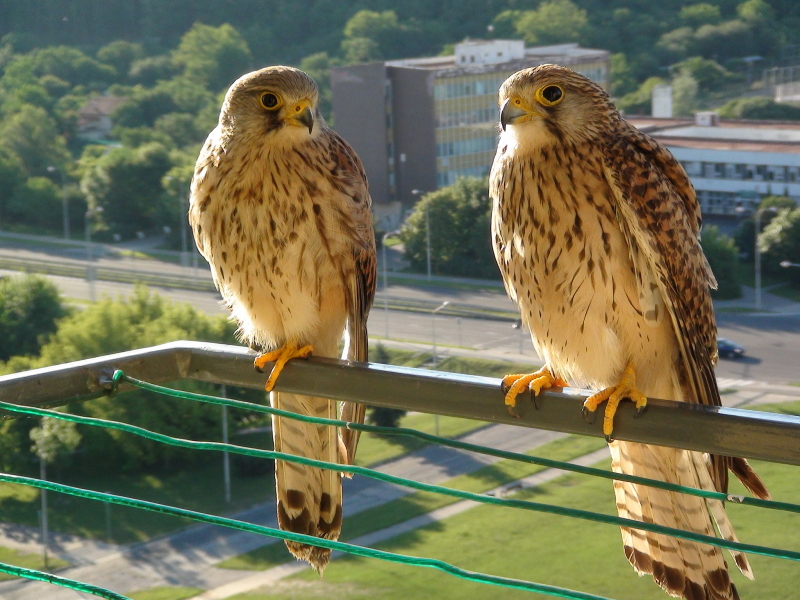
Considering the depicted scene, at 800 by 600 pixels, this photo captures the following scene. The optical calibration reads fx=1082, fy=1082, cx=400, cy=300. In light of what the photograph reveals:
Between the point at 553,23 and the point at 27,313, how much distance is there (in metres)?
24.4

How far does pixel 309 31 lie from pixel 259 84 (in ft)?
160

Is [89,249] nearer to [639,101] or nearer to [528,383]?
[639,101]

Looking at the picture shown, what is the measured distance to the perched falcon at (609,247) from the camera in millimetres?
2604

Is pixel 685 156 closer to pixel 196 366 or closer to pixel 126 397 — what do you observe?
pixel 126 397

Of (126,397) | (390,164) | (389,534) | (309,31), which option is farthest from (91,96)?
(389,534)

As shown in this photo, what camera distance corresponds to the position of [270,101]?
9.91ft

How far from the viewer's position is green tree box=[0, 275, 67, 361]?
102 feet

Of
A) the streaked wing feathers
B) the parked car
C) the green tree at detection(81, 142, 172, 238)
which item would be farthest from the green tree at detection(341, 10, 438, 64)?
the streaked wing feathers

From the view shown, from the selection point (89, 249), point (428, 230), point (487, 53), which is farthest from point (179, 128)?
point (428, 230)

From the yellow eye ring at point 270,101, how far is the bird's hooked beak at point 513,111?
0.68 meters

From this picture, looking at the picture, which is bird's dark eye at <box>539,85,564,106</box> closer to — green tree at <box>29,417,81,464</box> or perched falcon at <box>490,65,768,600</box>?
perched falcon at <box>490,65,768,600</box>

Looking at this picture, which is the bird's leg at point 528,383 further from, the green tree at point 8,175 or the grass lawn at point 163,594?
the green tree at point 8,175

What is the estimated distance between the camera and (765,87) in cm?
3731

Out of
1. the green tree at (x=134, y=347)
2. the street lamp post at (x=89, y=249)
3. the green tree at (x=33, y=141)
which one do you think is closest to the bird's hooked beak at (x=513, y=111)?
the green tree at (x=134, y=347)
